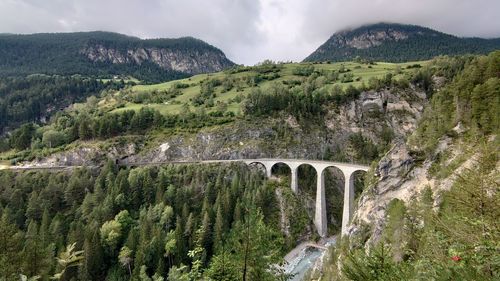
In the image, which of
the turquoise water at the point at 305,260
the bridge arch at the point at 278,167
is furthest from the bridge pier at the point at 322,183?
the turquoise water at the point at 305,260

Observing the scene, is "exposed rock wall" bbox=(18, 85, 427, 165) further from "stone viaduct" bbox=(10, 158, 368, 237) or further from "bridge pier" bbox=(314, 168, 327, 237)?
"bridge pier" bbox=(314, 168, 327, 237)

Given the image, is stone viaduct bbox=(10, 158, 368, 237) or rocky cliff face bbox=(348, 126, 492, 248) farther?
stone viaduct bbox=(10, 158, 368, 237)

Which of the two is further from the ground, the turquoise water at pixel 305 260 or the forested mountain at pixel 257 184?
the forested mountain at pixel 257 184

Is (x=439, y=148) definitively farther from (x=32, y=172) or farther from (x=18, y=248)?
(x=32, y=172)

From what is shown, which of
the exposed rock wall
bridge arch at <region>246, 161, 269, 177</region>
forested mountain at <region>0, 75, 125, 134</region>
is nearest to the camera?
bridge arch at <region>246, 161, 269, 177</region>

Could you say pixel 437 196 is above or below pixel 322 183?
above

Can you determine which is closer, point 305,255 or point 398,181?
point 398,181

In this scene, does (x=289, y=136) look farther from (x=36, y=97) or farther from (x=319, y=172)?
(x=36, y=97)

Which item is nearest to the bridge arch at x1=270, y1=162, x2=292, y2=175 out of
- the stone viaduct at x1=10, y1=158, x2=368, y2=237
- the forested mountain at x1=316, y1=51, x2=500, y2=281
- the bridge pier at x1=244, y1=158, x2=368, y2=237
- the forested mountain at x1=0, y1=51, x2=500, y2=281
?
the forested mountain at x1=0, y1=51, x2=500, y2=281

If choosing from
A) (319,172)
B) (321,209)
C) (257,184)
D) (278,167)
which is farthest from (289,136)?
(321,209)

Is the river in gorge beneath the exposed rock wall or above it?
beneath

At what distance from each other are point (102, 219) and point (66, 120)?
57601mm

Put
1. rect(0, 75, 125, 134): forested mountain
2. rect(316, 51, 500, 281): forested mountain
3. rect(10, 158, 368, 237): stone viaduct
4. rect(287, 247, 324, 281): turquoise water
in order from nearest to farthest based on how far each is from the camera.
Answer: rect(316, 51, 500, 281): forested mountain
rect(287, 247, 324, 281): turquoise water
rect(10, 158, 368, 237): stone viaduct
rect(0, 75, 125, 134): forested mountain

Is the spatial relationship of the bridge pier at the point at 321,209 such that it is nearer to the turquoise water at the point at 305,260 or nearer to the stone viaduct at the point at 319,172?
the stone viaduct at the point at 319,172
